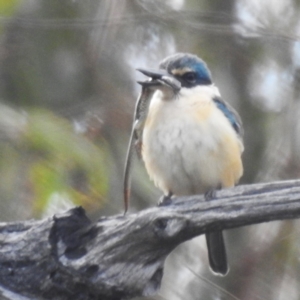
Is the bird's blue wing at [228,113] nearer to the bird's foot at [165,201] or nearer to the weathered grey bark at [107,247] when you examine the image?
the bird's foot at [165,201]

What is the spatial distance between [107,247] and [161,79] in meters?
0.94

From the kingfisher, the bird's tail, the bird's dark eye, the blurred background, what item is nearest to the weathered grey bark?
the kingfisher

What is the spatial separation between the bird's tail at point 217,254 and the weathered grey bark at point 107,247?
3.58 ft

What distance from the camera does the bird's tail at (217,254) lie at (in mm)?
4770

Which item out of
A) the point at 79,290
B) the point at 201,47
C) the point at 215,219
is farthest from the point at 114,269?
the point at 201,47

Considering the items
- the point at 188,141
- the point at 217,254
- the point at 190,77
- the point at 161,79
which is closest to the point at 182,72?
the point at 190,77

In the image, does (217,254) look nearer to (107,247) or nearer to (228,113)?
(228,113)

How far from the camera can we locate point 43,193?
4.74 meters

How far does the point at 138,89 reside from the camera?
579 cm

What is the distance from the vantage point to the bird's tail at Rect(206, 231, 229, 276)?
4.77 metres

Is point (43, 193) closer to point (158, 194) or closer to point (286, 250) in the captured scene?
point (158, 194)

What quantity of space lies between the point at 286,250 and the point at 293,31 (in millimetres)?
1368

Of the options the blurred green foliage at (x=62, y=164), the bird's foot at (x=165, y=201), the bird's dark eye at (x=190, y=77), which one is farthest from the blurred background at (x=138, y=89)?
the bird's dark eye at (x=190, y=77)

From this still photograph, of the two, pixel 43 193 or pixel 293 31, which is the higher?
pixel 293 31
